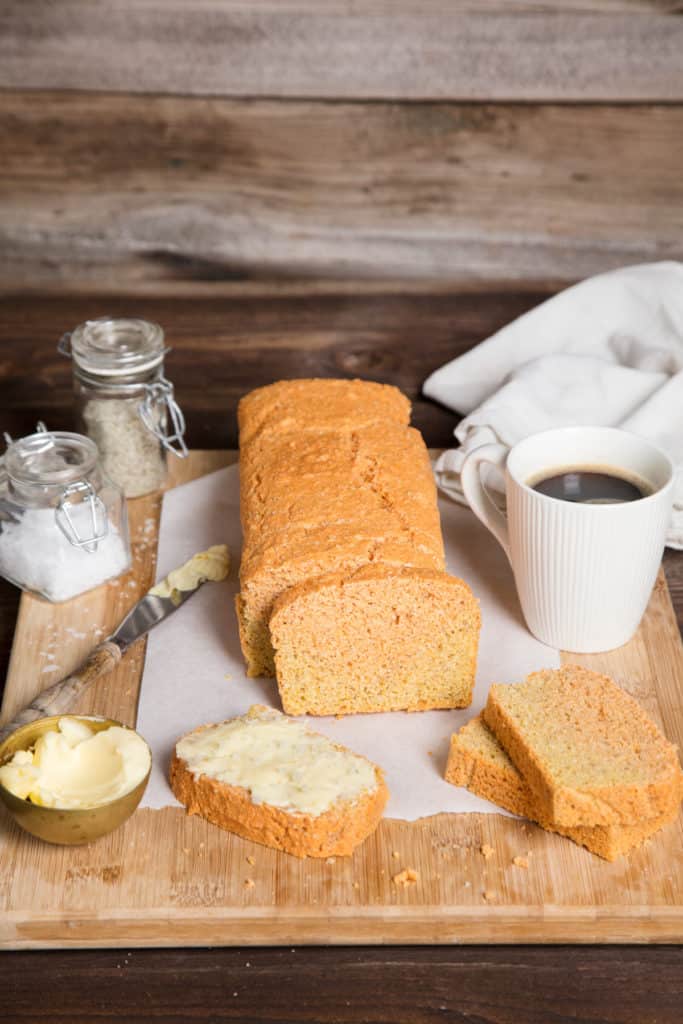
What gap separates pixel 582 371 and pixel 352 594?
1158mm

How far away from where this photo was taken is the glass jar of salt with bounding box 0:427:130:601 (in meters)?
2.34

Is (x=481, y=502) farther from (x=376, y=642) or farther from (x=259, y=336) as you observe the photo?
(x=259, y=336)

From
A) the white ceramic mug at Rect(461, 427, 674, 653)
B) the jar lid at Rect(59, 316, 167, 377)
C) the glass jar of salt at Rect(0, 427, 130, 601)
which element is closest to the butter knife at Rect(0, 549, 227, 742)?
the glass jar of salt at Rect(0, 427, 130, 601)

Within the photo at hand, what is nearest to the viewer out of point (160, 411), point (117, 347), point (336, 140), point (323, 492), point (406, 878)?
point (406, 878)

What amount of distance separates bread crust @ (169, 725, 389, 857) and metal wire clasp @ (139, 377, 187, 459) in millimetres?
940

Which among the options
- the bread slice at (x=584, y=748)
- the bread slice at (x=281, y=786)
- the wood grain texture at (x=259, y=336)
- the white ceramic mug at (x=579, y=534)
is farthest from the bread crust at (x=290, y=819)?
the wood grain texture at (x=259, y=336)

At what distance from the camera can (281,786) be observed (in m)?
1.86

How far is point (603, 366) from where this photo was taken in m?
2.96

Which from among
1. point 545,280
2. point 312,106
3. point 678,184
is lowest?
point 545,280

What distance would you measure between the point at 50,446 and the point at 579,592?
1019mm

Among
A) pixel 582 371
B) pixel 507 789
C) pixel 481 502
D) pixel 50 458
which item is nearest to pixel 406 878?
pixel 507 789

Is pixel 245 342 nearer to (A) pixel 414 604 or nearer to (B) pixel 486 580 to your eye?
(B) pixel 486 580

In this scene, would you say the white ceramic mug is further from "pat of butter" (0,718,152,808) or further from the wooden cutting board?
"pat of butter" (0,718,152,808)

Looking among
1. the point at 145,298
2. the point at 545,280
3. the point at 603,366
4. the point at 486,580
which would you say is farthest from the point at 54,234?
the point at 486,580
